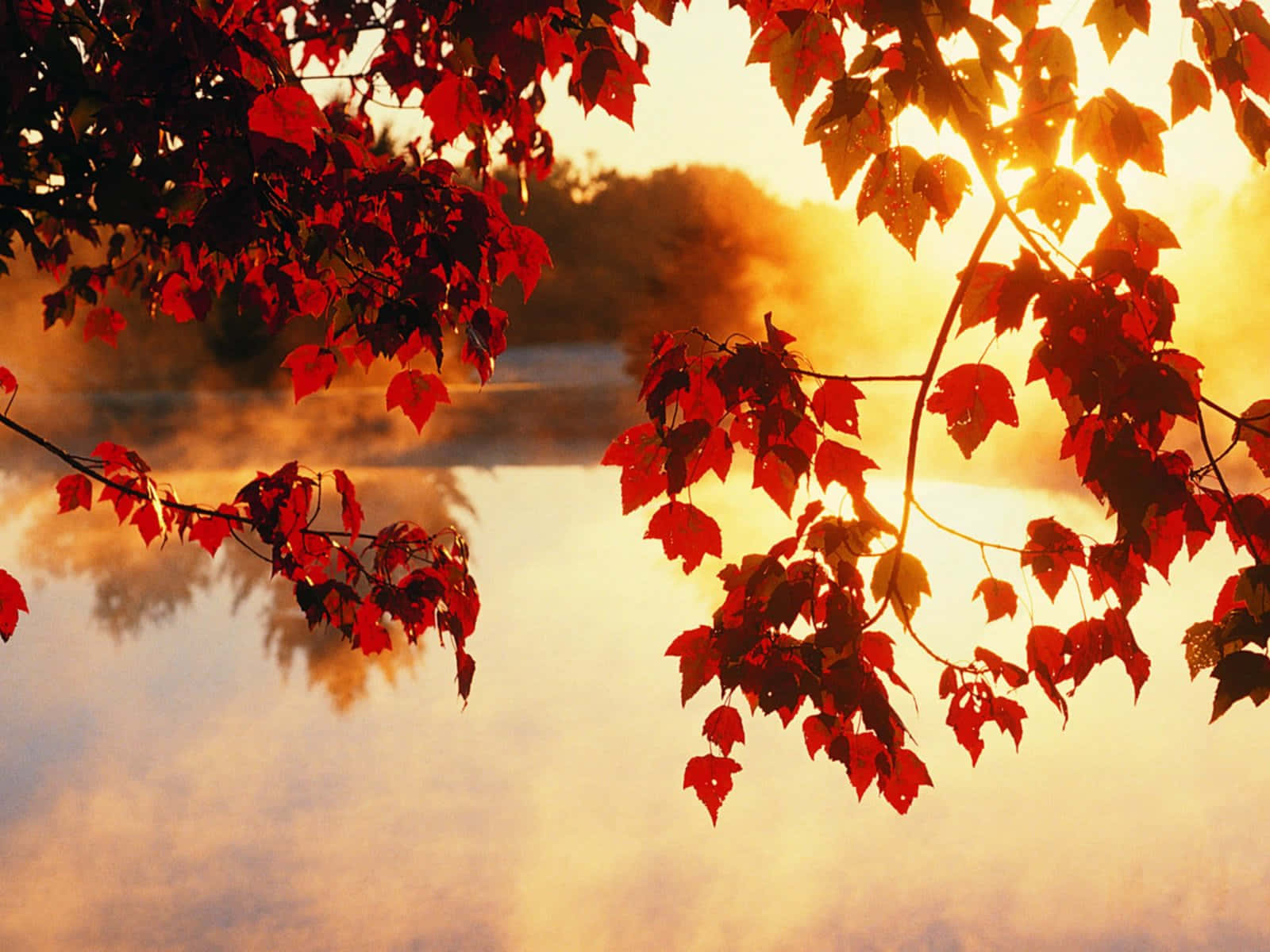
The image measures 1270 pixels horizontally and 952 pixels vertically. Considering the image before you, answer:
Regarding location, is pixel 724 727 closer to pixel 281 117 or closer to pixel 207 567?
pixel 281 117

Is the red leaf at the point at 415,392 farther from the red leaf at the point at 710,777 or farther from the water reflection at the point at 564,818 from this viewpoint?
the water reflection at the point at 564,818

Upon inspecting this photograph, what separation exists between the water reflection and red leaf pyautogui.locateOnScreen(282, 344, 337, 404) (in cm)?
140

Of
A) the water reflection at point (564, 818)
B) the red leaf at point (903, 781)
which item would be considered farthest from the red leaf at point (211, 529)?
the red leaf at point (903, 781)

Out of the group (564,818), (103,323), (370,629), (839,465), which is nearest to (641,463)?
(839,465)

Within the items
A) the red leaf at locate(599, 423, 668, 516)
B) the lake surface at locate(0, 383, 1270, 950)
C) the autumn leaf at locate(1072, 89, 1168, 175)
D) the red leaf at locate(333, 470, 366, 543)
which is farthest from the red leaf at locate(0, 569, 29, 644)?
the autumn leaf at locate(1072, 89, 1168, 175)

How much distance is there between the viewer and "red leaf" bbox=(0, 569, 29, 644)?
2273mm

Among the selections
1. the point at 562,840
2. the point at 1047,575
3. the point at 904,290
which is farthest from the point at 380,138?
the point at 1047,575

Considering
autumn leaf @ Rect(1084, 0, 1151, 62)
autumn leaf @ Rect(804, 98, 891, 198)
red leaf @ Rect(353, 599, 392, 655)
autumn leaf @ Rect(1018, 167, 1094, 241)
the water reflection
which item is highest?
autumn leaf @ Rect(1084, 0, 1151, 62)

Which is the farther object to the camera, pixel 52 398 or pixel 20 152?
pixel 52 398

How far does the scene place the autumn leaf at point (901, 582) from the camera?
5.45ft

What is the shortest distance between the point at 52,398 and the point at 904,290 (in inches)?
533

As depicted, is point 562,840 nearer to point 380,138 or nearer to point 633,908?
point 633,908

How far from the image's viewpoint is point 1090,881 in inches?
123

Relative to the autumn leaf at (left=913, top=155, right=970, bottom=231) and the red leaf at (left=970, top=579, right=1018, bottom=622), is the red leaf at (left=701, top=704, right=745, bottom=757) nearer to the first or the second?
the red leaf at (left=970, top=579, right=1018, bottom=622)
